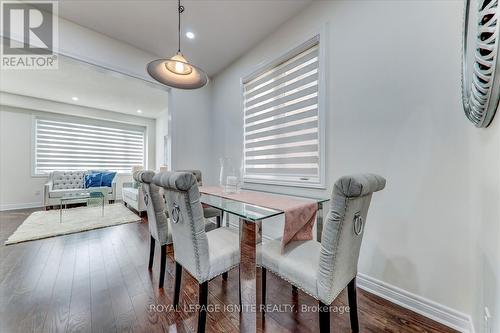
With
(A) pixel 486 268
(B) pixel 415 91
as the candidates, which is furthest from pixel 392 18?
(A) pixel 486 268

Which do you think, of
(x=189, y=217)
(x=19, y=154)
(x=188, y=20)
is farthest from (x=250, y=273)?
(x=19, y=154)

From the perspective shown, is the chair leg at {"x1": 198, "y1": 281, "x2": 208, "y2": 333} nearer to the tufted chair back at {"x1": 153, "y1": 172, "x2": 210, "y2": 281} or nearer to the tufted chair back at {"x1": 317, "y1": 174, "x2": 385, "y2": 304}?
the tufted chair back at {"x1": 153, "y1": 172, "x2": 210, "y2": 281}

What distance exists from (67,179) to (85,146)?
43.2 inches

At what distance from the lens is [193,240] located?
1.11m

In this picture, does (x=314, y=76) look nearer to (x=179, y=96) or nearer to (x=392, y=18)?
(x=392, y=18)

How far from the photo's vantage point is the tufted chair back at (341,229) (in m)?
0.84

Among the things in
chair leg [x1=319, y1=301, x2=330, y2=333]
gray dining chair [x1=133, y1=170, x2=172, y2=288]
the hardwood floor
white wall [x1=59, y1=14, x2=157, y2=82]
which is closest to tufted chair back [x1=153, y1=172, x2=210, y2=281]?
the hardwood floor

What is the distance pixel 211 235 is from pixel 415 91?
5.91 feet

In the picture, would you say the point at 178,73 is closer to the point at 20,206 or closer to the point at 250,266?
the point at 250,266

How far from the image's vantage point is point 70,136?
527 centimetres

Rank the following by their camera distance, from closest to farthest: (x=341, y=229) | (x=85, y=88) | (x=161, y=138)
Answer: (x=341, y=229) → (x=85, y=88) → (x=161, y=138)

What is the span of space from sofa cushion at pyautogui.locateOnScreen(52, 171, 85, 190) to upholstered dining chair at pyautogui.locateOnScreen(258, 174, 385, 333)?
5.91 m

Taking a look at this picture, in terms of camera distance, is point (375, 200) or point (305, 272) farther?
point (375, 200)

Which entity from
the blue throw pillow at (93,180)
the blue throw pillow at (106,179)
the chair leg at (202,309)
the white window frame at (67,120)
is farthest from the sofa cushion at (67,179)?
the chair leg at (202,309)
